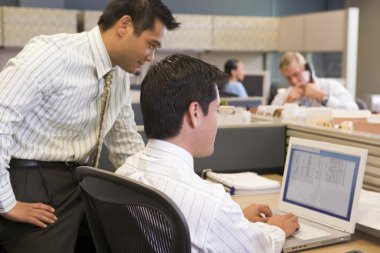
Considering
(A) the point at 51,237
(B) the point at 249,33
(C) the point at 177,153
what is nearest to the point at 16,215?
(A) the point at 51,237

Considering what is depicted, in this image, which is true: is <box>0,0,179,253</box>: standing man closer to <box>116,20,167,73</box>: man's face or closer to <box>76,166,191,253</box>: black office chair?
<box>116,20,167,73</box>: man's face

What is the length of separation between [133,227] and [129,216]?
0.09 ft

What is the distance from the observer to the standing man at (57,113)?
158 centimetres

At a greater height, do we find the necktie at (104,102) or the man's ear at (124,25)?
the man's ear at (124,25)

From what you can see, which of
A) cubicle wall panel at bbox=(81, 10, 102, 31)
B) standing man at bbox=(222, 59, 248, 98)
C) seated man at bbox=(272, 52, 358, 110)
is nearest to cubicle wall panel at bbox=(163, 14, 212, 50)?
standing man at bbox=(222, 59, 248, 98)

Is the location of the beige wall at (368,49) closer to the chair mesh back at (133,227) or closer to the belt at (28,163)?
the belt at (28,163)

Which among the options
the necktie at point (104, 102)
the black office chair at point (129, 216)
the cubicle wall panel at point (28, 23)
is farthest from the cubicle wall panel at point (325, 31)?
the black office chair at point (129, 216)

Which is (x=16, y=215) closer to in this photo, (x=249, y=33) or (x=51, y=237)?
(x=51, y=237)

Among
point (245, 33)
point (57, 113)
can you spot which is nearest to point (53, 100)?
point (57, 113)

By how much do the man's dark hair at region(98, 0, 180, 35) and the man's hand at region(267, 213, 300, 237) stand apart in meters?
0.75

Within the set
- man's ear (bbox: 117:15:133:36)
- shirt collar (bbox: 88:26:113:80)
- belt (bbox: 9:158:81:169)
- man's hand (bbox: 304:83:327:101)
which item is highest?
man's ear (bbox: 117:15:133:36)

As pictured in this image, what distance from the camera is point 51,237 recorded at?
1.71m

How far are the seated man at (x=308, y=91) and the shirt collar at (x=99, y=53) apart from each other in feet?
9.28

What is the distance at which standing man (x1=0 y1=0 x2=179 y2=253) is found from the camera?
158 cm
